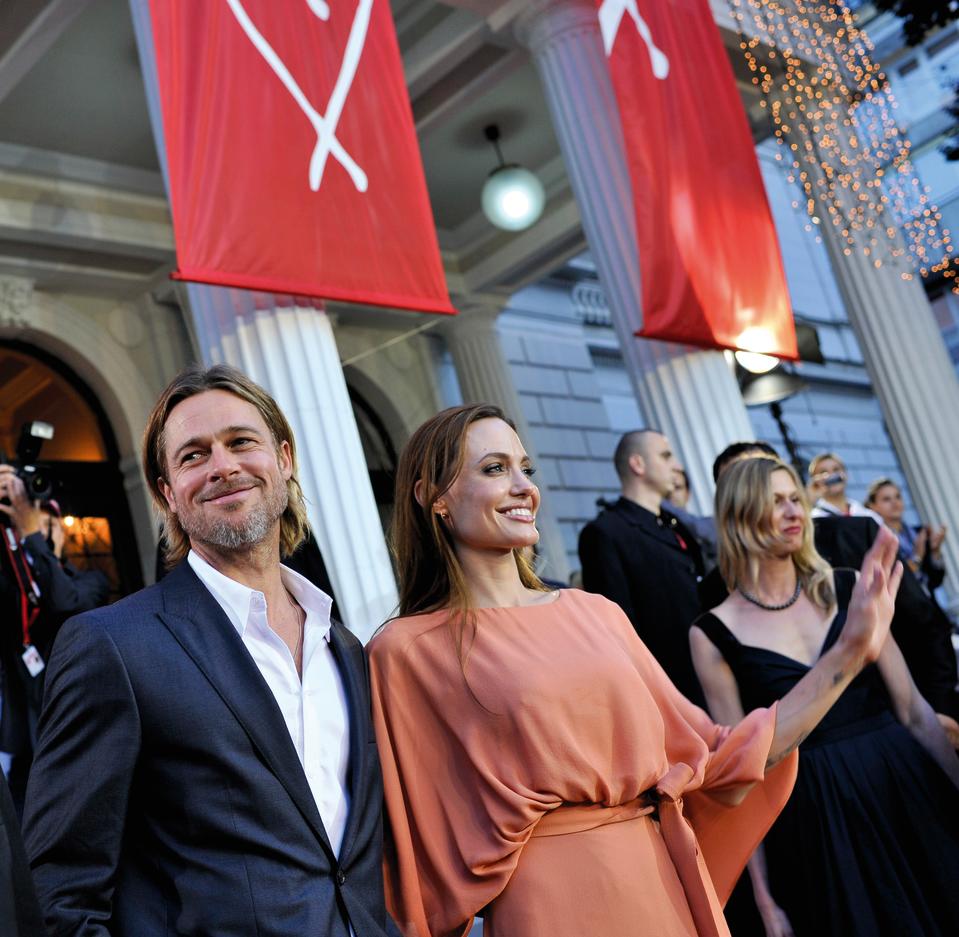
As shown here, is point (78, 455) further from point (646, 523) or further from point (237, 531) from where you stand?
point (237, 531)

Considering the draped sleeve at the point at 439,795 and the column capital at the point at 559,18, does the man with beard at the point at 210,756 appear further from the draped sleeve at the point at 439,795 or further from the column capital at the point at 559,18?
the column capital at the point at 559,18

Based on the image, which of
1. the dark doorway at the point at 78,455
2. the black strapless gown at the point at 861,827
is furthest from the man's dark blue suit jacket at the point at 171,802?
the dark doorway at the point at 78,455

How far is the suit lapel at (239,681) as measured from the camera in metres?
1.97

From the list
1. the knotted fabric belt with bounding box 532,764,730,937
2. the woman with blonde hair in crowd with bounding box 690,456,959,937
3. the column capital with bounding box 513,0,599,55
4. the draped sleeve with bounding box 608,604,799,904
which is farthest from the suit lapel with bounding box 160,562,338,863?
the column capital with bounding box 513,0,599,55

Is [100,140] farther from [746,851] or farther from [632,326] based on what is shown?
[746,851]

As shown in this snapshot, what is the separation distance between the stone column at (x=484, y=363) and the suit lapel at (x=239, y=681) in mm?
10234

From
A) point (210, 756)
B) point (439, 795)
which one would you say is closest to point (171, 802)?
point (210, 756)

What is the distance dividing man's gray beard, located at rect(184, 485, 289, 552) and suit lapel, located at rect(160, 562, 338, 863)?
0.11m

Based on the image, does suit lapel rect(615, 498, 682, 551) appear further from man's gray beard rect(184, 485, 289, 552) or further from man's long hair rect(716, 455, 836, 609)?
man's gray beard rect(184, 485, 289, 552)

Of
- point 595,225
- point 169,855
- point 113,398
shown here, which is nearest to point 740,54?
point 595,225

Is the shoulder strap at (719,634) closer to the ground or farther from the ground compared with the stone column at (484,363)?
closer to the ground

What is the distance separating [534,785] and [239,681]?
2.26 ft

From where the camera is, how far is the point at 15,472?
466 centimetres

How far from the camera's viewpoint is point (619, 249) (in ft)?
23.8
